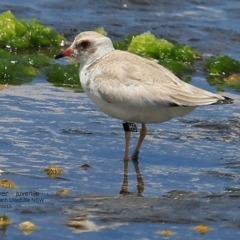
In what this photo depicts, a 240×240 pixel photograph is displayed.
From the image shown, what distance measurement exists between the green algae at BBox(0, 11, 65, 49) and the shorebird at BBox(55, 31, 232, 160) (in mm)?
3779

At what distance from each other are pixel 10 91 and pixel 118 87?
234 centimetres

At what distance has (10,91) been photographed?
874 cm

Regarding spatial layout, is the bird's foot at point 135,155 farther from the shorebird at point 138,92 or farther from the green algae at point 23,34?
the green algae at point 23,34

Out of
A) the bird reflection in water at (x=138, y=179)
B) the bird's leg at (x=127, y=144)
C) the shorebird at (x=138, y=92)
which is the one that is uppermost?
the shorebird at (x=138, y=92)

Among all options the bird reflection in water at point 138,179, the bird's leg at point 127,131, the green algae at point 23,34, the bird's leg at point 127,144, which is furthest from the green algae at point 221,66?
the bird reflection in water at point 138,179

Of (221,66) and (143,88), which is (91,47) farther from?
(221,66)

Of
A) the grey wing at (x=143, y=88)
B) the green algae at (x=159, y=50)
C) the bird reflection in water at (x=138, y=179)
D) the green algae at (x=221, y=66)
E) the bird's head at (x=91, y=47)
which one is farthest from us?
the green algae at (x=159, y=50)

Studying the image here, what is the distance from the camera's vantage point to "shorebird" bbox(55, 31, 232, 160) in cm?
654

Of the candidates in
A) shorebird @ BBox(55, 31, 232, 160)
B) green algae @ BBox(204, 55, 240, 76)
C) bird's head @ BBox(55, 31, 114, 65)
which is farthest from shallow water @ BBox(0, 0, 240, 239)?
bird's head @ BBox(55, 31, 114, 65)

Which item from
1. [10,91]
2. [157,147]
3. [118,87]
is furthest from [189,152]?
[10,91]

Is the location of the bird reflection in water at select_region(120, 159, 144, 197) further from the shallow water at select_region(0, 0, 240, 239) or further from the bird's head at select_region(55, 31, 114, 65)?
the bird's head at select_region(55, 31, 114, 65)

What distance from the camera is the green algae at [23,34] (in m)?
10.7

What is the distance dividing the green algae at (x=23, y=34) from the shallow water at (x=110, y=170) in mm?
1501

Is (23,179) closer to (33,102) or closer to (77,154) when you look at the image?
(77,154)
